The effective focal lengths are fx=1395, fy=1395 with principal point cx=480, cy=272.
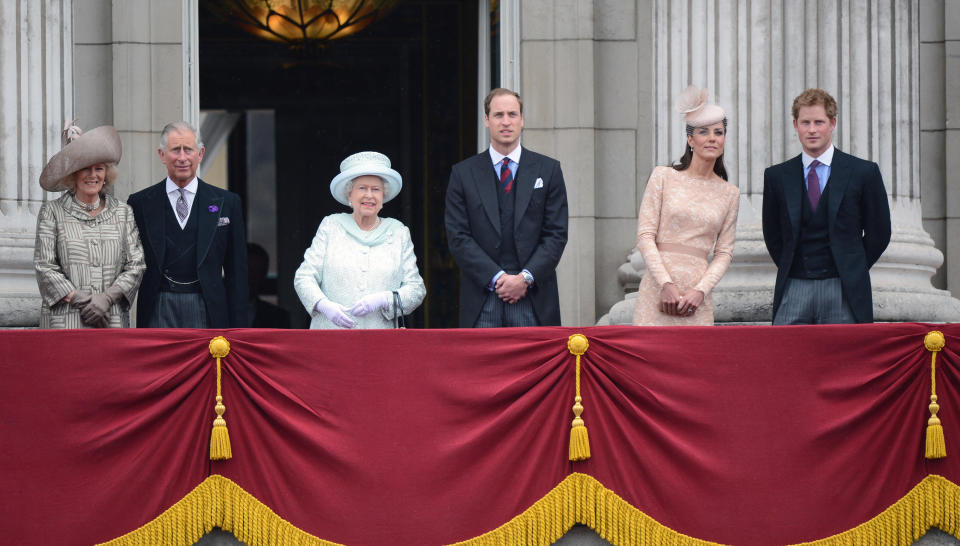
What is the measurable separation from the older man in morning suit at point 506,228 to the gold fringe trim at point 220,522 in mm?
1447

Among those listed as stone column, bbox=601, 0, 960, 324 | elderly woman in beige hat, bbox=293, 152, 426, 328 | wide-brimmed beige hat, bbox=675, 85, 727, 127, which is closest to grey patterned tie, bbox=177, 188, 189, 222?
elderly woman in beige hat, bbox=293, 152, 426, 328

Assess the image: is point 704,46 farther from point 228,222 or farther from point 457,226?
point 228,222

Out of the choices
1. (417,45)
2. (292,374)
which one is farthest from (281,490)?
(417,45)

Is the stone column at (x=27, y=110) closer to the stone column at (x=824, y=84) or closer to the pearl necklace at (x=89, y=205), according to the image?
the pearl necklace at (x=89, y=205)

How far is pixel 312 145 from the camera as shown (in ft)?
59.1

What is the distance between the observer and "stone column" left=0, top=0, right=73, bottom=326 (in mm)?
9242

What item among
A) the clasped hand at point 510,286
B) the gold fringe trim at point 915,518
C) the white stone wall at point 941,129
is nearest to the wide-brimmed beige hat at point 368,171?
the clasped hand at point 510,286

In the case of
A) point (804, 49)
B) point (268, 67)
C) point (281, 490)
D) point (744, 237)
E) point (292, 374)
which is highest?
point (268, 67)

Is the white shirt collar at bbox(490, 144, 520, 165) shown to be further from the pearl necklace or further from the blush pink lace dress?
the pearl necklace

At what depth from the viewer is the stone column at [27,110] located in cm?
924

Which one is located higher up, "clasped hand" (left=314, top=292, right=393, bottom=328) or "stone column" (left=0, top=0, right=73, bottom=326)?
"stone column" (left=0, top=0, right=73, bottom=326)

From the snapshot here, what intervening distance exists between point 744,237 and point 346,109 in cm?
939

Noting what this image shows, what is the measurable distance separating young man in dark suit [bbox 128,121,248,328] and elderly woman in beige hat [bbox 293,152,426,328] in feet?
1.62

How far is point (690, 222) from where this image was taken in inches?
291
